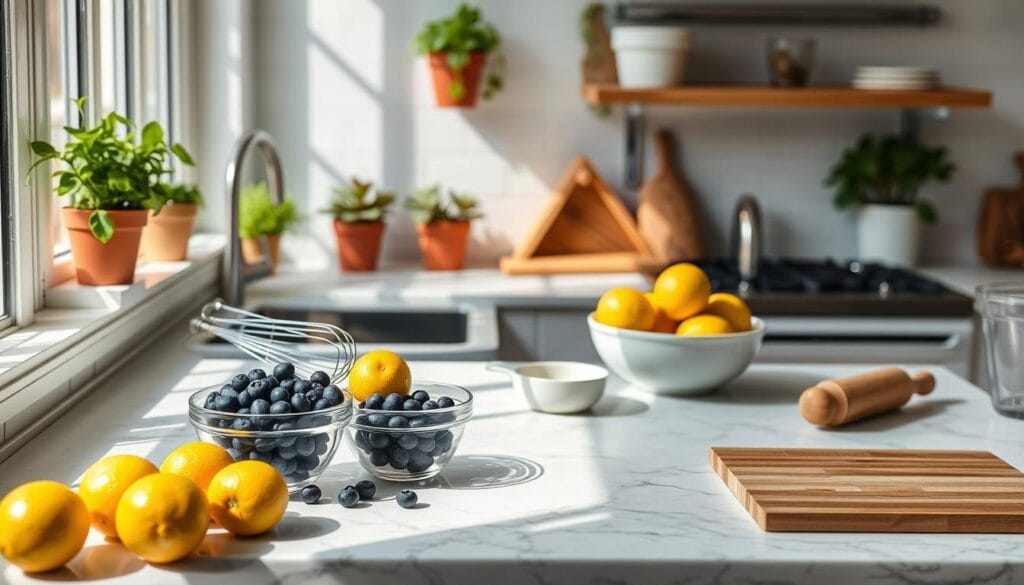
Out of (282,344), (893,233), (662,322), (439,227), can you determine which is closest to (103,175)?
(282,344)

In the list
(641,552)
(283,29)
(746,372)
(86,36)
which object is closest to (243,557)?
(641,552)

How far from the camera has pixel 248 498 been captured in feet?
4.48

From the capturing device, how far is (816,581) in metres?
1.35

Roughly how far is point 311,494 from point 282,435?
8 cm

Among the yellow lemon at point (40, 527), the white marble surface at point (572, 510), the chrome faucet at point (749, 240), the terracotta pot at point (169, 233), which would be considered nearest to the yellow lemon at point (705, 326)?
the white marble surface at point (572, 510)

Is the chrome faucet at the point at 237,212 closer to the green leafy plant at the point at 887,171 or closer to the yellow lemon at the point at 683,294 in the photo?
the yellow lemon at the point at 683,294

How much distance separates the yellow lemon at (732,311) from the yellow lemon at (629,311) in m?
0.11

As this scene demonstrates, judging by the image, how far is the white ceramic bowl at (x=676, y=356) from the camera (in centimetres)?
205

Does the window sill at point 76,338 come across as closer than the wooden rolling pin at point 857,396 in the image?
Yes

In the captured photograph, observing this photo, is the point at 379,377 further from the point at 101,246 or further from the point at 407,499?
the point at 101,246

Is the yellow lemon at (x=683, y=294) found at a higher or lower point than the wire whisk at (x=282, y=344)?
higher

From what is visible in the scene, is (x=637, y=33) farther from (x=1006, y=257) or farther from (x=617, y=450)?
(x=617, y=450)

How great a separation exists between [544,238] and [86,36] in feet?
5.77

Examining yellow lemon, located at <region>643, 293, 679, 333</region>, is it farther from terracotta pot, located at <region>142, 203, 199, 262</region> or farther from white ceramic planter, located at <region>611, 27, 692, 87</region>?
white ceramic planter, located at <region>611, 27, 692, 87</region>
